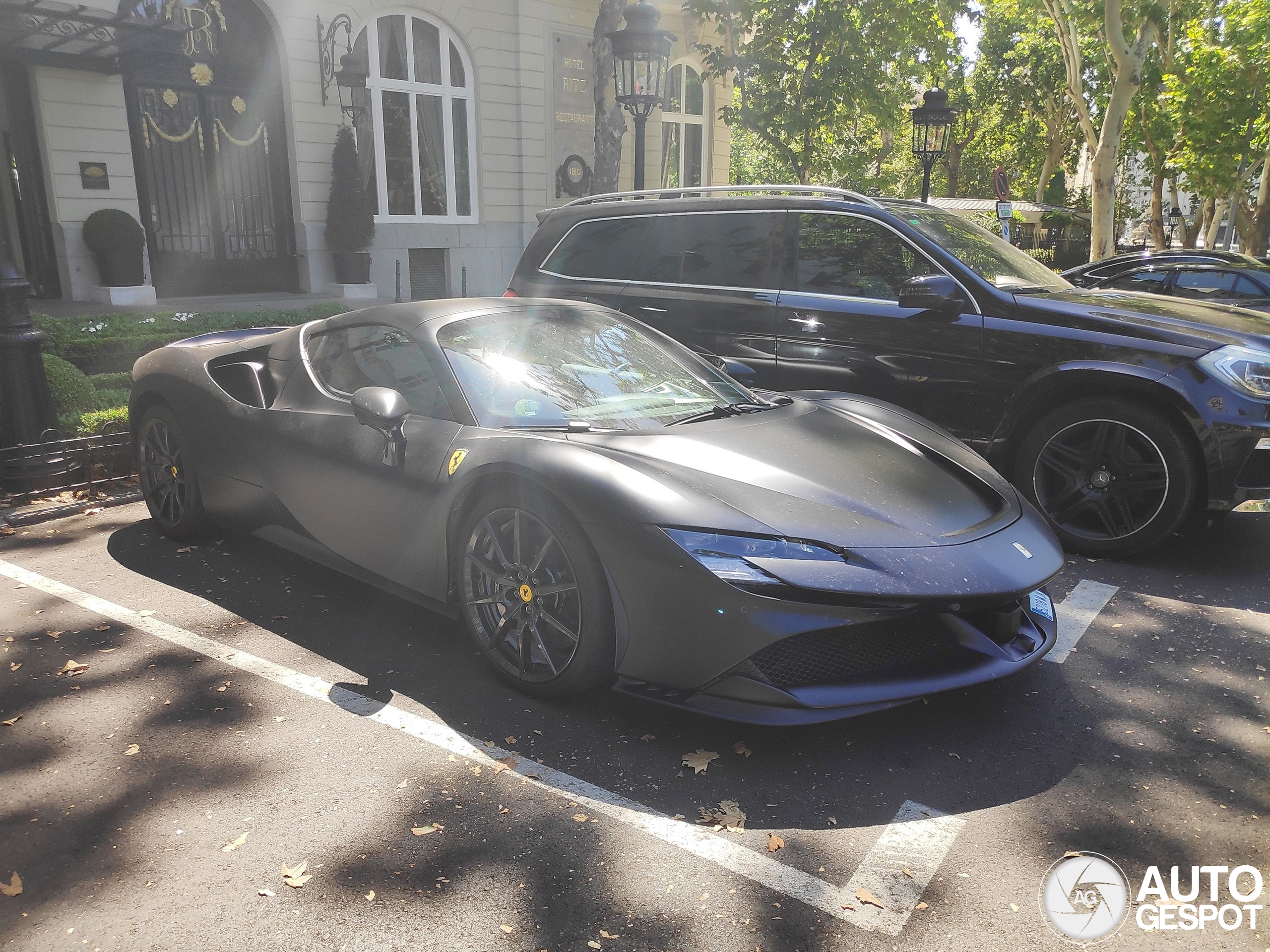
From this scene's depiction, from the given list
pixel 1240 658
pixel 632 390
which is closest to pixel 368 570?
pixel 632 390

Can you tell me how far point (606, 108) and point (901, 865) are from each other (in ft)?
40.9

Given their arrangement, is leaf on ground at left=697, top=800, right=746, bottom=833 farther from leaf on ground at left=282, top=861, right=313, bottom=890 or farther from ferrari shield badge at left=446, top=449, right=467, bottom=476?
ferrari shield badge at left=446, top=449, right=467, bottom=476

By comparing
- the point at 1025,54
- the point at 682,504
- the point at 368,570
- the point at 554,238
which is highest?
the point at 1025,54

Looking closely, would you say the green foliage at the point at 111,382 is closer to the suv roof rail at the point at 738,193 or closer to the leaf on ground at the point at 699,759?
the suv roof rail at the point at 738,193

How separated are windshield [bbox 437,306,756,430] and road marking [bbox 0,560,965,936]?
1.11 metres

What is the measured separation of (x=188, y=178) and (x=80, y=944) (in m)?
15.3

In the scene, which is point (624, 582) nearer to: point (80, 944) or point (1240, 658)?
point (80, 944)

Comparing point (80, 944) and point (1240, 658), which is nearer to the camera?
point (80, 944)

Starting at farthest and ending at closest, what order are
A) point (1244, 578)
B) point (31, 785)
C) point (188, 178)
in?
point (188, 178), point (1244, 578), point (31, 785)

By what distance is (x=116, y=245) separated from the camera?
516 inches

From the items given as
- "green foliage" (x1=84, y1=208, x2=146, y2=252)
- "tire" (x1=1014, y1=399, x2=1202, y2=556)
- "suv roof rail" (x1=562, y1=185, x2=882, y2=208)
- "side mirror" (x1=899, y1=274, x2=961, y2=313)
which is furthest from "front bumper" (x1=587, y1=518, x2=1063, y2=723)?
"green foliage" (x1=84, y1=208, x2=146, y2=252)

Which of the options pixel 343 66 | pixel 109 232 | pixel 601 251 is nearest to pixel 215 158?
pixel 343 66

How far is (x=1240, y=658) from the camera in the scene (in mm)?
3852

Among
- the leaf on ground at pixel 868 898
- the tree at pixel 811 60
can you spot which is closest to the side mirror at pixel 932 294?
the leaf on ground at pixel 868 898
